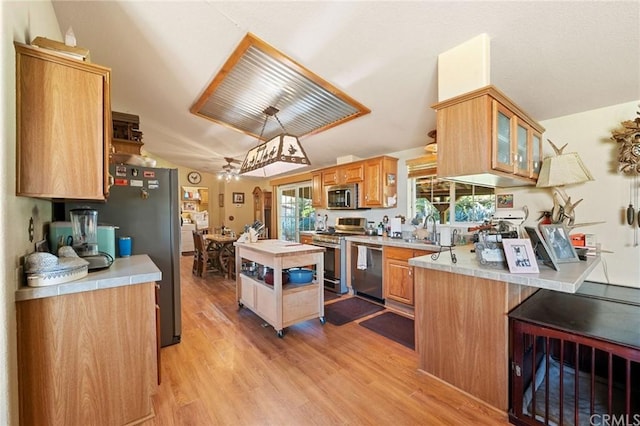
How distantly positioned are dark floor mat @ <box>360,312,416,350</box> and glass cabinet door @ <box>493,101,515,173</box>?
177cm

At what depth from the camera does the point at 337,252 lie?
4.05 m

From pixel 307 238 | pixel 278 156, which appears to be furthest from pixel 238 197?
pixel 278 156

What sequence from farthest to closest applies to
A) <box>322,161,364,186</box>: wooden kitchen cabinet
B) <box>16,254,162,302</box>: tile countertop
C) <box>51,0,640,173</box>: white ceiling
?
<box>322,161,364,186</box>: wooden kitchen cabinet
<box>51,0,640,173</box>: white ceiling
<box>16,254,162,302</box>: tile countertop

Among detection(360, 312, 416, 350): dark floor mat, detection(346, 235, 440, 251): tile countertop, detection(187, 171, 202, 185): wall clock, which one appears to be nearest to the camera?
detection(360, 312, 416, 350): dark floor mat

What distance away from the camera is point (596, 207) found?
231 cm

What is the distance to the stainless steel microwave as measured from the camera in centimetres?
420

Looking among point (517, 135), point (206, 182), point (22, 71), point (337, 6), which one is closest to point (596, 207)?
point (517, 135)

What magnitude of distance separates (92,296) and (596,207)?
3860 mm

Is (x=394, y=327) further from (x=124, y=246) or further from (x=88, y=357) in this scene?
(x=124, y=246)

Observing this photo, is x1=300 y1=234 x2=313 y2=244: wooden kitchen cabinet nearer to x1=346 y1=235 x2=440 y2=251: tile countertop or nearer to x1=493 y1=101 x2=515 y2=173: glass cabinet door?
x1=346 y1=235 x2=440 y2=251: tile countertop

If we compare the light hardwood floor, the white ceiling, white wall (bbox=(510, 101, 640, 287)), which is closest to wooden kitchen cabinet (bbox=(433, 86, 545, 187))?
the white ceiling

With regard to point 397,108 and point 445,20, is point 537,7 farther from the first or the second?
point 397,108

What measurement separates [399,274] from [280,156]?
206 centimetres

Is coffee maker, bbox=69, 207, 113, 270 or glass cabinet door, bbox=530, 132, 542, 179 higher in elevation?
glass cabinet door, bbox=530, 132, 542, 179
